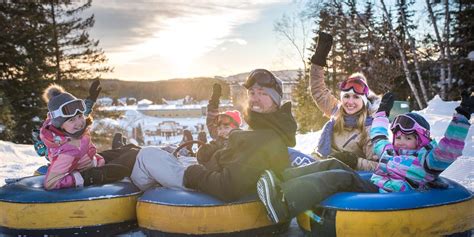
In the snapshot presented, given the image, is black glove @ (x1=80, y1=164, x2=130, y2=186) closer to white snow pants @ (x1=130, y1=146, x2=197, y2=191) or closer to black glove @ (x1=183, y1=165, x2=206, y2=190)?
white snow pants @ (x1=130, y1=146, x2=197, y2=191)

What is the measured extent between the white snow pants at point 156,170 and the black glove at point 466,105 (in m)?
2.24

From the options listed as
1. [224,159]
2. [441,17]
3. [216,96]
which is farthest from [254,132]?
[441,17]

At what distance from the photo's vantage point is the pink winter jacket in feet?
12.5

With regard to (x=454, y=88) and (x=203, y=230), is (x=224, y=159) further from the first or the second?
(x=454, y=88)

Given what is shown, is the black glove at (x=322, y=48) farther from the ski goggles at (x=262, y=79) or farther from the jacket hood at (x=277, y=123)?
the jacket hood at (x=277, y=123)

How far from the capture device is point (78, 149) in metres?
3.99

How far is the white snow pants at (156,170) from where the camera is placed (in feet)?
12.6

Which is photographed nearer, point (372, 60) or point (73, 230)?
point (73, 230)

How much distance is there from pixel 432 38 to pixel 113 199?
16.1 metres

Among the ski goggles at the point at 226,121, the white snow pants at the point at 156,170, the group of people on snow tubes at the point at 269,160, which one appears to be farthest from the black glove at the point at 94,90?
the white snow pants at the point at 156,170

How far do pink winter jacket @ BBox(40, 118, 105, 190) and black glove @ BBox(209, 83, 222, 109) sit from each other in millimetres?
2136

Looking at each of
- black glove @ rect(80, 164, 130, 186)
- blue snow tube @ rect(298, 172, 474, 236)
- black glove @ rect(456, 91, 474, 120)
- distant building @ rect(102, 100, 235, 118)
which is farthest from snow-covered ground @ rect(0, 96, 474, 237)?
distant building @ rect(102, 100, 235, 118)

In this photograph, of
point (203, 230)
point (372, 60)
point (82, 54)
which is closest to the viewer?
point (203, 230)

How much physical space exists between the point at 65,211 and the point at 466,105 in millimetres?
3097
